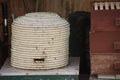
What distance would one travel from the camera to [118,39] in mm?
3189

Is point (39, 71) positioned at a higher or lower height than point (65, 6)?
lower

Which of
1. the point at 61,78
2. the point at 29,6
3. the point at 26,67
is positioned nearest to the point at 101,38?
the point at 61,78

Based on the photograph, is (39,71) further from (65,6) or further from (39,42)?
(65,6)

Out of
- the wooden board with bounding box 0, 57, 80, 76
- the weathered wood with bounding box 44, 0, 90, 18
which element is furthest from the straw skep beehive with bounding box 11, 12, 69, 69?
the weathered wood with bounding box 44, 0, 90, 18

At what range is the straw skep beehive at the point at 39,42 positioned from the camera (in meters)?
3.25

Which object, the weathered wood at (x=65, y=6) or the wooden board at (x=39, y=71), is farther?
the weathered wood at (x=65, y=6)

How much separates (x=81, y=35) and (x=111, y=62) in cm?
74

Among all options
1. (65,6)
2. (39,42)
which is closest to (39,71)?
(39,42)

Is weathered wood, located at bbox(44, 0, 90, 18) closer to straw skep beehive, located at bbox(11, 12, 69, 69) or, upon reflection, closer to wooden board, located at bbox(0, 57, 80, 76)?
straw skep beehive, located at bbox(11, 12, 69, 69)

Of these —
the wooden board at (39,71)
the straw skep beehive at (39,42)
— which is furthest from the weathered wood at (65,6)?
the wooden board at (39,71)

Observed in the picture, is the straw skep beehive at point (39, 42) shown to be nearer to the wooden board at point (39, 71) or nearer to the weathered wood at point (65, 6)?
the wooden board at point (39, 71)

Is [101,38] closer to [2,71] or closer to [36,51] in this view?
[36,51]

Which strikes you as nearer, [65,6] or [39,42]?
[39,42]

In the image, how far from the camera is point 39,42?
3250mm
